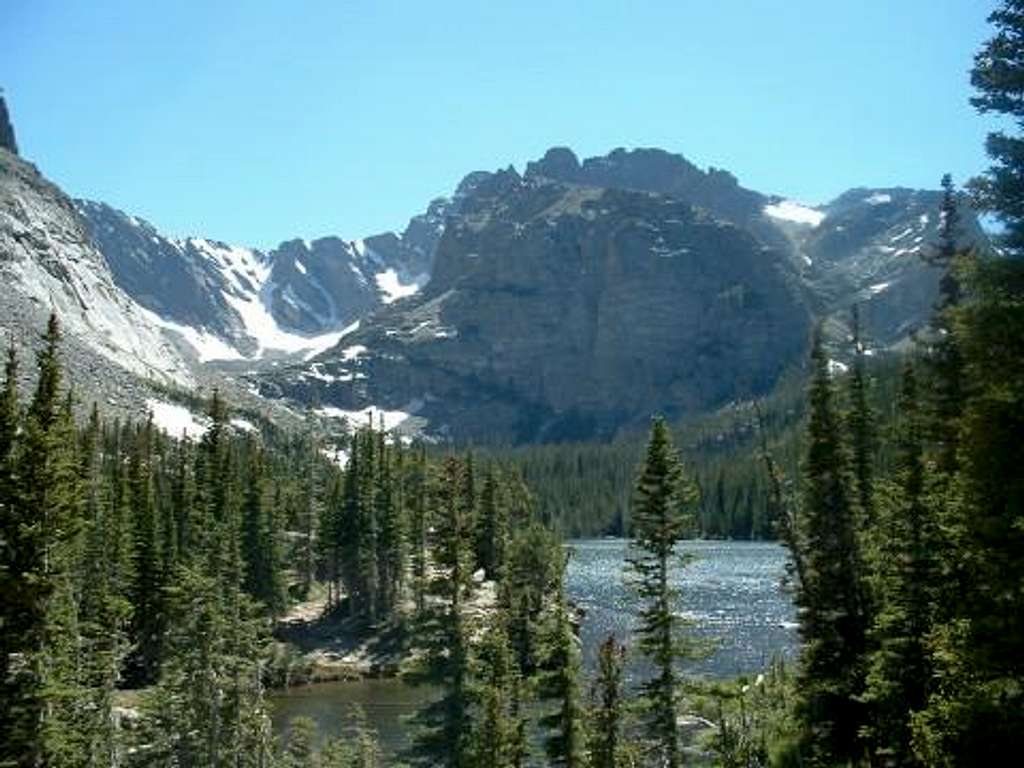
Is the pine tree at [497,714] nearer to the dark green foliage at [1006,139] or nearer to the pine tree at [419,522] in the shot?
the dark green foliage at [1006,139]

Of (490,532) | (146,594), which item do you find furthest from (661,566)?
(490,532)

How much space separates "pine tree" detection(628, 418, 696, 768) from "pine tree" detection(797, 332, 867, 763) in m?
4.12

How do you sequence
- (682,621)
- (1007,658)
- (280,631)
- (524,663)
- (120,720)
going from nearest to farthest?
Result: (1007,658), (682,621), (120,720), (524,663), (280,631)

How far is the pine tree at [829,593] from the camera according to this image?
32281 millimetres

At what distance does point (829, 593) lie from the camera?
34.1 metres

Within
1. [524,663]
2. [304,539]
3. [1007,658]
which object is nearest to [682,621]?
[1007,658]

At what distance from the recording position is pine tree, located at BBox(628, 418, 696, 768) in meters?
31.7

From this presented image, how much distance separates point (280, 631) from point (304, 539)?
70.7 feet

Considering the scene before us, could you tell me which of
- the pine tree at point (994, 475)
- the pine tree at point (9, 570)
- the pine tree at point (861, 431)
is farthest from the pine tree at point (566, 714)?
the pine tree at point (861, 431)

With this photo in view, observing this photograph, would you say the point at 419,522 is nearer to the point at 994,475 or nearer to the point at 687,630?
the point at 687,630

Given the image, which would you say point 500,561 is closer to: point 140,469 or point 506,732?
point 140,469

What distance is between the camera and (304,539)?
112875mm

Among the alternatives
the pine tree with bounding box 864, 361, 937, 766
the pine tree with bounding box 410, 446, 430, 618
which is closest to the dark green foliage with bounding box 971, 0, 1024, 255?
the pine tree with bounding box 864, 361, 937, 766

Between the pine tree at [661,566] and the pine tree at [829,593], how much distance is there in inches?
162
